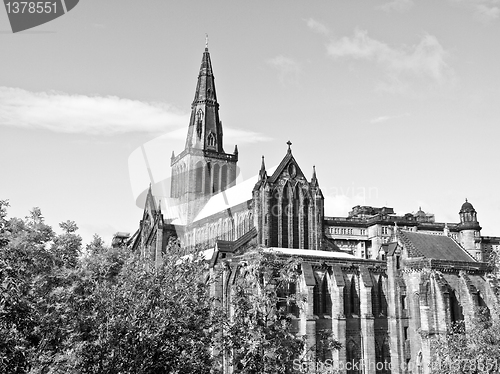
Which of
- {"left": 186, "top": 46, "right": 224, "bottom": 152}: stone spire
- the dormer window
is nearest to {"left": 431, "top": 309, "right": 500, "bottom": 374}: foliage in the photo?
the dormer window

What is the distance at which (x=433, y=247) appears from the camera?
69500 mm

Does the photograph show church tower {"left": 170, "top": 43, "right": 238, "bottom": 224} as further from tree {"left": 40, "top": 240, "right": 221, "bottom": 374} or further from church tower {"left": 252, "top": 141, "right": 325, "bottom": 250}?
tree {"left": 40, "top": 240, "right": 221, "bottom": 374}

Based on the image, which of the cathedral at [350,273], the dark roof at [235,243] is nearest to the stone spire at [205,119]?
the cathedral at [350,273]

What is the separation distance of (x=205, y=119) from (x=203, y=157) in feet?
24.6

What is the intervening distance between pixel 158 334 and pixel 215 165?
7831 cm

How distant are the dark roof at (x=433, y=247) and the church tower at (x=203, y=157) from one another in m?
42.9

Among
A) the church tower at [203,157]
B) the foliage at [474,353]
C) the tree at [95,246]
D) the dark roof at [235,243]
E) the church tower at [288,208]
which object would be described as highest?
the church tower at [203,157]

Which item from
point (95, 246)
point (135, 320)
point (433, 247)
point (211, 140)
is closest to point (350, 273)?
point (433, 247)

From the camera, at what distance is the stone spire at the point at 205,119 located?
102 metres

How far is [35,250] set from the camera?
3127 centimetres

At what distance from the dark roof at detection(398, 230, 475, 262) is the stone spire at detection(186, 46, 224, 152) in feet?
150

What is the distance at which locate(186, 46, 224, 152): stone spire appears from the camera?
334 feet

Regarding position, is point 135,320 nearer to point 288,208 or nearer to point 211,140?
point 288,208

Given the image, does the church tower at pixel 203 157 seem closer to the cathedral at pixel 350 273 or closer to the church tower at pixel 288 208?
the cathedral at pixel 350 273
